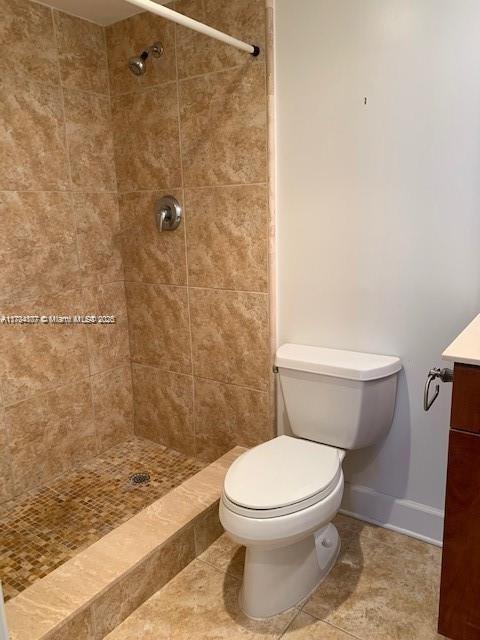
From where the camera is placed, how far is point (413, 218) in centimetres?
170

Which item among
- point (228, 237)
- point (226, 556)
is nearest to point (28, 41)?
point (228, 237)

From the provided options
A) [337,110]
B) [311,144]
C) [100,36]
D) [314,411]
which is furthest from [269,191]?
[100,36]

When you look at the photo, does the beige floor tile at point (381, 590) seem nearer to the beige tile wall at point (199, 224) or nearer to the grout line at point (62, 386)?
the beige tile wall at point (199, 224)

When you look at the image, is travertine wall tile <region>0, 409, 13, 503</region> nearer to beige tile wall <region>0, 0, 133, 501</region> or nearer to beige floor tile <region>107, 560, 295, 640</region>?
beige tile wall <region>0, 0, 133, 501</region>

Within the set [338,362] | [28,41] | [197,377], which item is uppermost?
[28,41]

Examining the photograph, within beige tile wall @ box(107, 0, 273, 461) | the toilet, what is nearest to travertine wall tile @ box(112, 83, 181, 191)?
beige tile wall @ box(107, 0, 273, 461)

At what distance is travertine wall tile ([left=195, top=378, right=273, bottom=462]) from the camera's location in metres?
2.16

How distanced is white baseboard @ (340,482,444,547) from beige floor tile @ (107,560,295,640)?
58cm

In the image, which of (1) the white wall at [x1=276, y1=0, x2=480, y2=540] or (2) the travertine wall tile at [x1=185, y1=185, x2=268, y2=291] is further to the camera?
(2) the travertine wall tile at [x1=185, y1=185, x2=268, y2=291]

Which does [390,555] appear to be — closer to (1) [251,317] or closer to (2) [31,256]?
(1) [251,317]

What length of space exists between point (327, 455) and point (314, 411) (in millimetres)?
202

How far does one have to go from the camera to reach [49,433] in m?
2.28

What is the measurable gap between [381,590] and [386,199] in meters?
1.35

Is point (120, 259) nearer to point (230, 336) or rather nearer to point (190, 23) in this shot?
point (230, 336)
